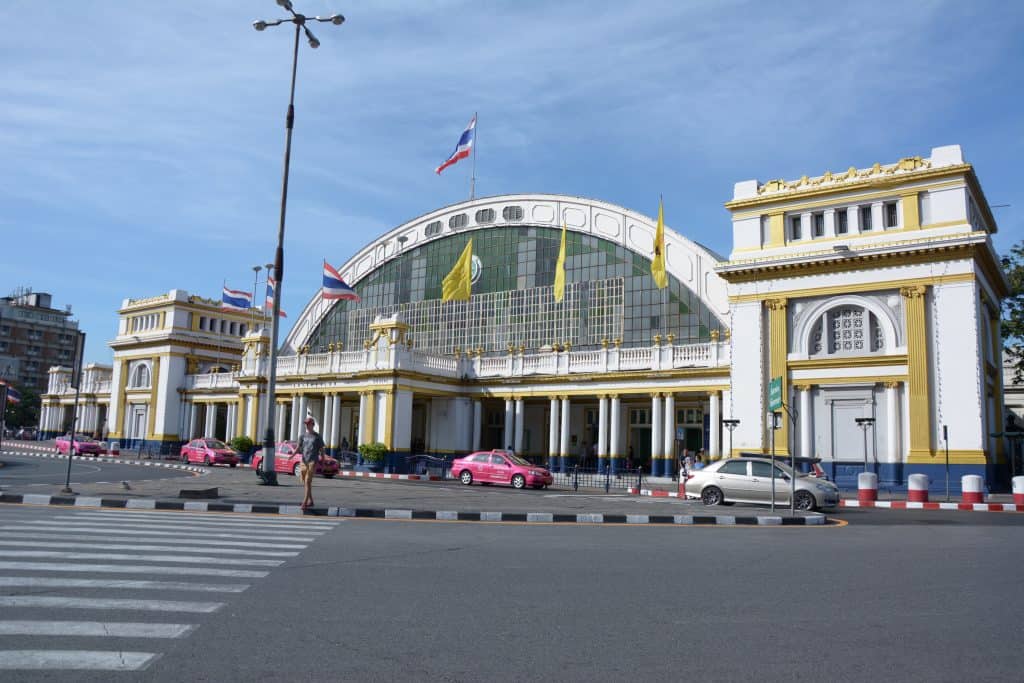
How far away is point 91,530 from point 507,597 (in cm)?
781

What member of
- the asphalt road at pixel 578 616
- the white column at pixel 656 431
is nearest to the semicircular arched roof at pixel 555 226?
the white column at pixel 656 431

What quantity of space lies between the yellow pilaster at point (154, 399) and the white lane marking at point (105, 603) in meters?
64.1

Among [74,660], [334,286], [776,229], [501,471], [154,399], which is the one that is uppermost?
[776,229]

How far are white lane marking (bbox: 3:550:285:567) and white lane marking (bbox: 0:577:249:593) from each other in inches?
53.0

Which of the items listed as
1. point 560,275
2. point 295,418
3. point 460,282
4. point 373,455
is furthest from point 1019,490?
point 295,418

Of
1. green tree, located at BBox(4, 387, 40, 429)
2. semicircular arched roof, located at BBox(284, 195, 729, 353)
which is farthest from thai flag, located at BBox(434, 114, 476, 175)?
green tree, located at BBox(4, 387, 40, 429)

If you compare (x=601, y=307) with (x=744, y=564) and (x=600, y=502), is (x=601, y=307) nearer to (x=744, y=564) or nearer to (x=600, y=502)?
(x=600, y=502)

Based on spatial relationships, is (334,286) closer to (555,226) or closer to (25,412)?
(555,226)

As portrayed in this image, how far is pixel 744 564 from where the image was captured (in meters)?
11.1

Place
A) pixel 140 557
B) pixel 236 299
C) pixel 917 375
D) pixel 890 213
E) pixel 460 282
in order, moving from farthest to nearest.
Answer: pixel 236 299 < pixel 460 282 < pixel 890 213 < pixel 917 375 < pixel 140 557

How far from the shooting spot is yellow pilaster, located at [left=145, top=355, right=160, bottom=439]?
6656 cm

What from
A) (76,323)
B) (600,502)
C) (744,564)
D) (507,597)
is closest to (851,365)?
(600,502)

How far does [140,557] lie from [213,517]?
6132 mm

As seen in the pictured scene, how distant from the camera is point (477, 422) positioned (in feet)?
160
